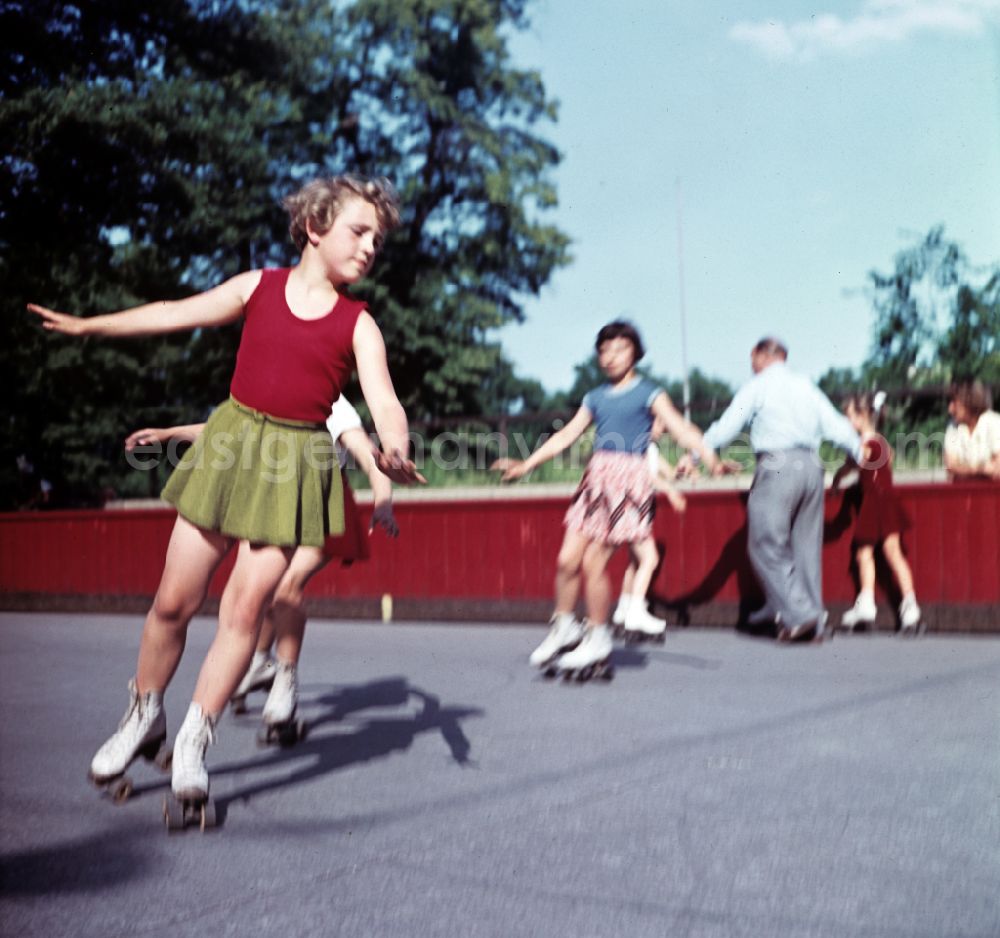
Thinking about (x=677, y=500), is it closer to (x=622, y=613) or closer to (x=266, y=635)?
(x=622, y=613)

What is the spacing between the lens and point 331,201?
393 centimetres

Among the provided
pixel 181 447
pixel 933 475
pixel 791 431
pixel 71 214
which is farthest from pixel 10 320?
pixel 791 431

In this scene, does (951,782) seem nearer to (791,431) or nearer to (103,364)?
(791,431)

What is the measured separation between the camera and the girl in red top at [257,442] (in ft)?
12.4

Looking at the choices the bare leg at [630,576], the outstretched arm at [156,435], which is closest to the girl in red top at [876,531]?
the bare leg at [630,576]

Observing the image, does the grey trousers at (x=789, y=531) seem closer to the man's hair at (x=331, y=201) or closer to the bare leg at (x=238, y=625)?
the man's hair at (x=331, y=201)

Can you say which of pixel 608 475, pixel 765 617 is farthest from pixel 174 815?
pixel 765 617

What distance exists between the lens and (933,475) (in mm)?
12320

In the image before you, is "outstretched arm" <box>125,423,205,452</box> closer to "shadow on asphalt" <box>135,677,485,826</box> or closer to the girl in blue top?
"shadow on asphalt" <box>135,677,485,826</box>

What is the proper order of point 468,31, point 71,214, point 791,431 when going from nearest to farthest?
point 791,431
point 71,214
point 468,31

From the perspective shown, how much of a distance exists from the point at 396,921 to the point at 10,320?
2257cm

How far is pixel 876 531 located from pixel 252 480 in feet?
19.2

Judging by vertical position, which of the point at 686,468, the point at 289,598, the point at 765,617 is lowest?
the point at 765,617

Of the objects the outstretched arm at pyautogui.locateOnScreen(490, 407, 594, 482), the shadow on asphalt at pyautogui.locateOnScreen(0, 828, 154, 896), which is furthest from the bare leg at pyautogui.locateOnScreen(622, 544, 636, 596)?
the shadow on asphalt at pyautogui.locateOnScreen(0, 828, 154, 896)
